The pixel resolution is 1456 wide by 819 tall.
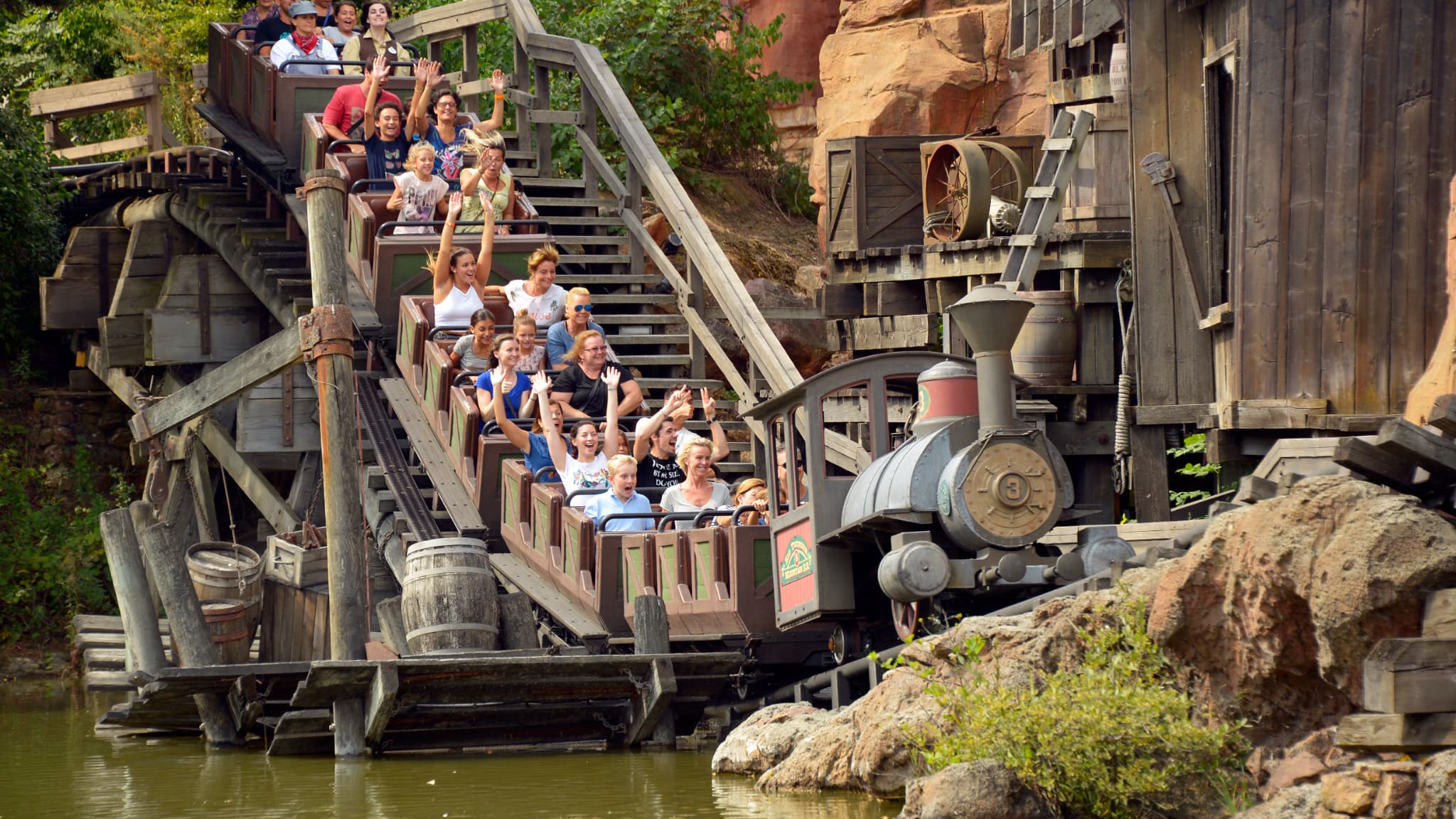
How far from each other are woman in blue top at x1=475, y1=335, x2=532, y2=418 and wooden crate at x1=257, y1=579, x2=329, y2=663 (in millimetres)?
1802

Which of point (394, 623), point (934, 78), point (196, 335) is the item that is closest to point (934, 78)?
point (934, 78)

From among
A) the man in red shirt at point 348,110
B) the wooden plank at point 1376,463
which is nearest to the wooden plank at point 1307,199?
the wooden plank at point 1376,463

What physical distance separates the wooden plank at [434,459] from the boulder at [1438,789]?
840 centimetres

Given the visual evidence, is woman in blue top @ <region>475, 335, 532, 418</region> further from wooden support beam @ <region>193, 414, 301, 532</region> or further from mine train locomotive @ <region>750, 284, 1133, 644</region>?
wooden support beam @ <region>193, 414, 301, 532</region>

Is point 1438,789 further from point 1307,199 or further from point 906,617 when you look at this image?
point 1307,199

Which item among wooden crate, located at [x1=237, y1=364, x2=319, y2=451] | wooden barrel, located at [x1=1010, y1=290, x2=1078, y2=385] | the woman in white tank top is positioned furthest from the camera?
wooden crate, located at [x1=237, y1=364, x2=319, y2=451]

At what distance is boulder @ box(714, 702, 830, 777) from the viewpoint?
10773mm

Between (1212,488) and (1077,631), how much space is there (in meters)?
6.27

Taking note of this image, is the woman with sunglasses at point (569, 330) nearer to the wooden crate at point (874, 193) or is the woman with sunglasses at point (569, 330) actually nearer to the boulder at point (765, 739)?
the wooden crate at point (874, 193)

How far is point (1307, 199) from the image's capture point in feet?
37.3

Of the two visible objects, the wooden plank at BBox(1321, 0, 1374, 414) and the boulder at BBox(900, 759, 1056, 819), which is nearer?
the boulder at BBox(900, 759, 1056, 819)

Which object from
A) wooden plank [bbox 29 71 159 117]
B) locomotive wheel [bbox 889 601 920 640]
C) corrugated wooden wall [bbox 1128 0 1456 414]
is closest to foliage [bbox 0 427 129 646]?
wooden plank [bbox 29 71 159 117]

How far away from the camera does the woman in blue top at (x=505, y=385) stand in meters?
14.7

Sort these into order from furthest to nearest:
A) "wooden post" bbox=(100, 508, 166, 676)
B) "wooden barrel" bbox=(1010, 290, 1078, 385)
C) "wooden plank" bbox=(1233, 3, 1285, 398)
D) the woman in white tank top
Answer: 1. the woman in white tank top
2. "wooden barrel" bbox=(1010, 290, 1078, 385)
3. "wooden post" bbox=(100, 508, 166, 676)
4. "wooden plank" bbox=(1233, 3, 1285, 398)
